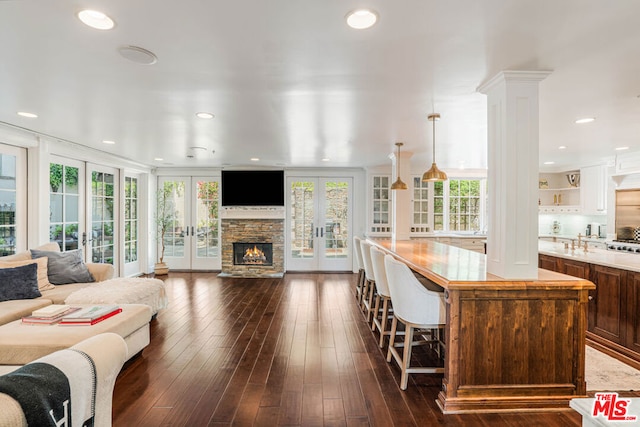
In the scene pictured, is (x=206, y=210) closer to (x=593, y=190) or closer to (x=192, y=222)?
(x=192, y=222)

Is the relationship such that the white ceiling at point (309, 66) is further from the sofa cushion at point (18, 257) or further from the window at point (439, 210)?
the window at point (439, 210)

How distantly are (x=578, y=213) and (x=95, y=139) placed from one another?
8.91 metres

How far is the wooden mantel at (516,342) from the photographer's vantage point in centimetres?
229

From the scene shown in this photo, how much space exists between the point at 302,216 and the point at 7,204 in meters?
4.85

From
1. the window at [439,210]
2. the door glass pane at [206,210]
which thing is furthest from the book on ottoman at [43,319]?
the window at [439,210]

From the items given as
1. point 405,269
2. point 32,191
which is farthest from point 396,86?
point 32,191

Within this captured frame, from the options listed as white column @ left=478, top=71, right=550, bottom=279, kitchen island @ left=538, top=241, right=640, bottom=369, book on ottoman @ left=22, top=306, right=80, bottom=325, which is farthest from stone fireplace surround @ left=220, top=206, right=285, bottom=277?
white column @ left=478, top=71, right=550, bottom=279

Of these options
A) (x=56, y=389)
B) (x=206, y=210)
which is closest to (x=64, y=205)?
(x=206, y=210)

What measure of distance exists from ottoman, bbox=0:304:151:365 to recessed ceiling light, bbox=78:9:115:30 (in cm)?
210

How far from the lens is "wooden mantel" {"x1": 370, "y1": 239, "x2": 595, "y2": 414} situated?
7.53 feet

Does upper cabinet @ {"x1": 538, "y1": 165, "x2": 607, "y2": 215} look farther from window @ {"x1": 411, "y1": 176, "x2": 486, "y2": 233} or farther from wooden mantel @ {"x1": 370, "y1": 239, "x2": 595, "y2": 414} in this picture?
wooden mantel @ {"x1": 370, "y1": 239, "x2": 595, "y2": 414}

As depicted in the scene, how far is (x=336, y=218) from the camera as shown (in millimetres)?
7449

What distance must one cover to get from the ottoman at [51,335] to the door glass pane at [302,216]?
15.0ft

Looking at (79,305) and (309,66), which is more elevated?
(309,66)
